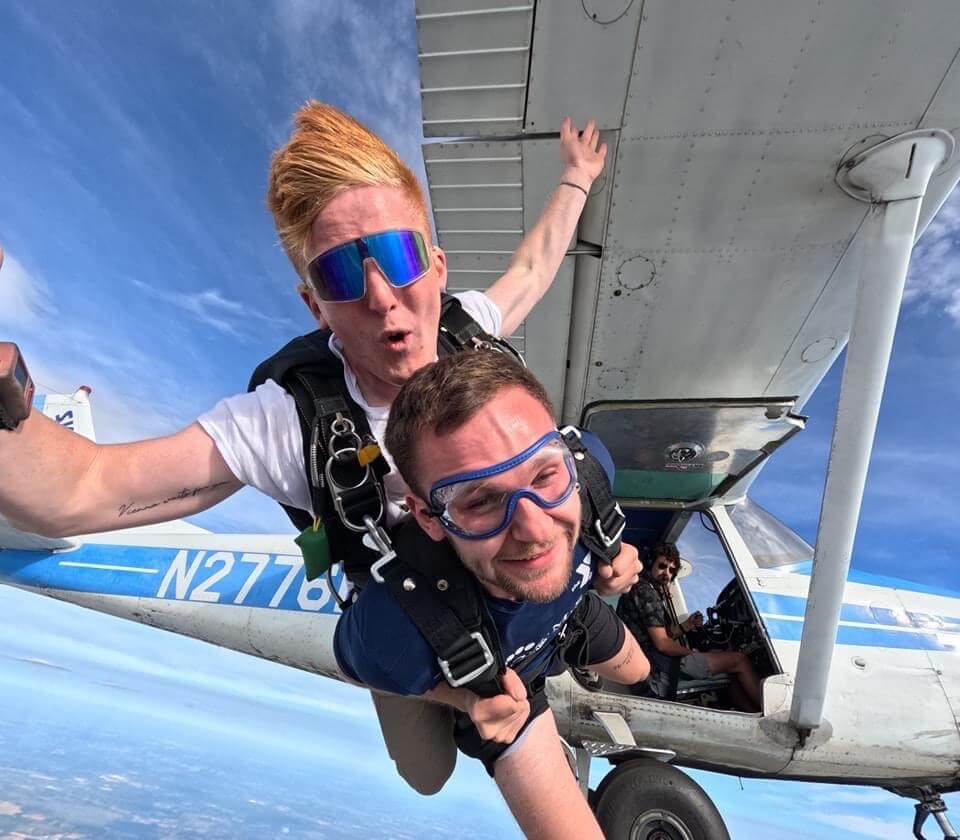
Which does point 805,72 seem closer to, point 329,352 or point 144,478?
point 329,352

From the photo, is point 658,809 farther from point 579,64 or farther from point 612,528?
point 579,64

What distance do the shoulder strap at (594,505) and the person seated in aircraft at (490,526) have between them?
0.07 m

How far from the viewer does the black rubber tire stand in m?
3.54

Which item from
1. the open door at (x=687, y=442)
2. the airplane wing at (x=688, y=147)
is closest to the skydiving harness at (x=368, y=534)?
the airplane wing at (x=688, y=147)

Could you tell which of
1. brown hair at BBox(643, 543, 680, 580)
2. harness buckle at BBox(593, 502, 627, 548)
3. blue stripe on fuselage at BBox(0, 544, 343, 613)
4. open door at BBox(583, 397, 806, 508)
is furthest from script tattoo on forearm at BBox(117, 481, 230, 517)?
brown hair at BBox(643, 543, 680, 580)

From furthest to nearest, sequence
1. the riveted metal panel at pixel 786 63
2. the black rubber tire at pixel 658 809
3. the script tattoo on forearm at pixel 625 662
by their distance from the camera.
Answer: the black rubber tire at pixel 658 809
the script tattoo on forearm at pixel 625 662
the riveted metal panel at pixel 786 63

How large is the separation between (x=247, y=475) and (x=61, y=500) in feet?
1.51

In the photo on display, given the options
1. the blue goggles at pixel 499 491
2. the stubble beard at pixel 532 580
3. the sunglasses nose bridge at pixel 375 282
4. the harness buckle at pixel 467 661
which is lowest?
the harness buckle at pixel 467 661

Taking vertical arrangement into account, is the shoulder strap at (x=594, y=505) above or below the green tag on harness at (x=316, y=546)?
above

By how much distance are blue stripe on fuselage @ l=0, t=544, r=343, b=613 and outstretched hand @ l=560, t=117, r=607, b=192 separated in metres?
3.57

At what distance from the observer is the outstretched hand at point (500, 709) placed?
4.85ft

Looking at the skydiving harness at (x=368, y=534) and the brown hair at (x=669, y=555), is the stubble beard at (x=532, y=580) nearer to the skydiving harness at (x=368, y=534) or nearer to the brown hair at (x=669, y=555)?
the skydiving harness at (x=368, y=534)

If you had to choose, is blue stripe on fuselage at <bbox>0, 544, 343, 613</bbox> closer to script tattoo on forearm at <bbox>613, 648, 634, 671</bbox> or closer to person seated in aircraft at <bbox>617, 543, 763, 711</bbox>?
person seated in aircraft at <bbox>617, 543, 763, 711</bbox>

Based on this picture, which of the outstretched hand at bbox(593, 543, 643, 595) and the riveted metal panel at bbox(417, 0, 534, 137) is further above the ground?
the riveted metal panel at bbox(417, 0, 534, 137)
